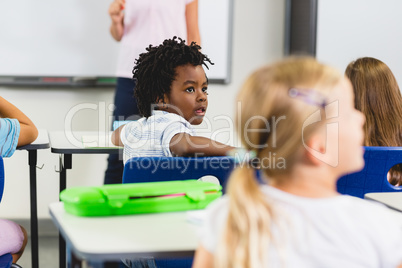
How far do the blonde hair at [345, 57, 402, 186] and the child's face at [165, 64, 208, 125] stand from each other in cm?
57

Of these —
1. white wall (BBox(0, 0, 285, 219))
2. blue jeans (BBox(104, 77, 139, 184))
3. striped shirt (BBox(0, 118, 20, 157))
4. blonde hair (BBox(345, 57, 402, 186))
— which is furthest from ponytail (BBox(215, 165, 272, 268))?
white wall (BBox(0, 0, 285, 219))

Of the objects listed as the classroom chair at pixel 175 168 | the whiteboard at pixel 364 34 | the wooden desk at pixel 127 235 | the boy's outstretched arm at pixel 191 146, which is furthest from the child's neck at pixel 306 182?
the whiteboard at pixel 364 34

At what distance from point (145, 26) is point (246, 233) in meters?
2.57

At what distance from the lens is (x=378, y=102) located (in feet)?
6.89

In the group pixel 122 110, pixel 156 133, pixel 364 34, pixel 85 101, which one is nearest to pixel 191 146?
pixel 156 133

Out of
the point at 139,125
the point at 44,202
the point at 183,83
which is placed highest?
the point at 183,83

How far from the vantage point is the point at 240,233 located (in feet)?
2.84

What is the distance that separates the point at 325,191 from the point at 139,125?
1135mm

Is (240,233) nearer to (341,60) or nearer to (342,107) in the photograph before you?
(342,107)

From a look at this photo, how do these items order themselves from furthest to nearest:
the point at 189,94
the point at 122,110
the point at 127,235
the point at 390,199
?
the point at 122,110 < the point at 189,94 < the point at 390,199 < the point at 127,235

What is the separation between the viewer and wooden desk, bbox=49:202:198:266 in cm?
97

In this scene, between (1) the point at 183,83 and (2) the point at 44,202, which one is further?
(2) the point at 44,202

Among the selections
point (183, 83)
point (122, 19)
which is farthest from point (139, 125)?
point (122, 19)

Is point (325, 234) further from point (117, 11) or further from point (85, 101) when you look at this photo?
point (85, 101)
